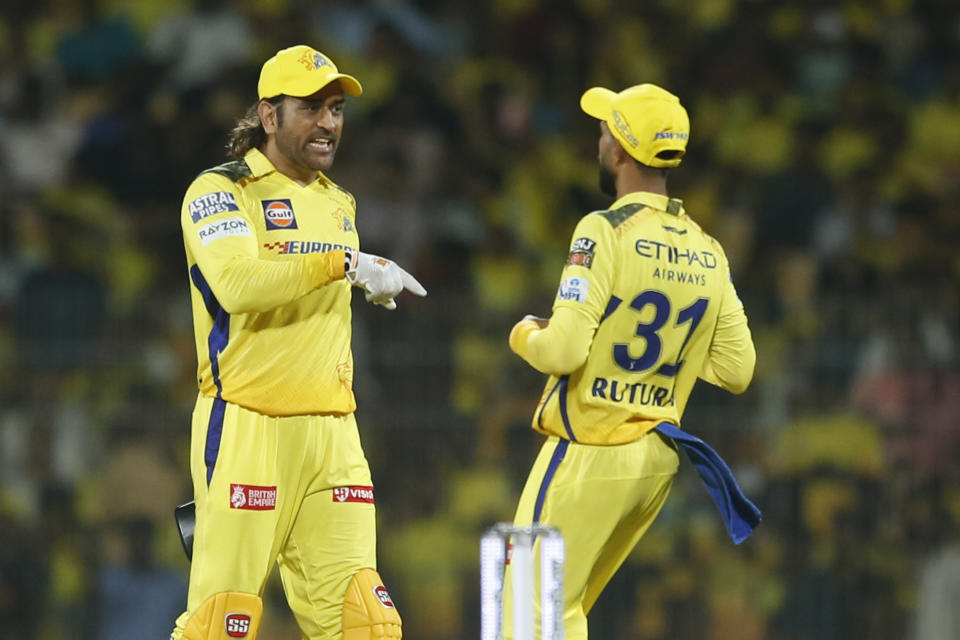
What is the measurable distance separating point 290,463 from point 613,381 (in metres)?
1.15

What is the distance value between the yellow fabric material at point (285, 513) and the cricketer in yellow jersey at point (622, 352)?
61cm

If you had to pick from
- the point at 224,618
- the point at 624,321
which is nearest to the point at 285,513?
the point at 224,618

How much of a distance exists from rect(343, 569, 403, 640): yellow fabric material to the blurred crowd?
10.6 ft

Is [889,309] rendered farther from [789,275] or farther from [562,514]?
[562,514]

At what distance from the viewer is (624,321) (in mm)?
5441

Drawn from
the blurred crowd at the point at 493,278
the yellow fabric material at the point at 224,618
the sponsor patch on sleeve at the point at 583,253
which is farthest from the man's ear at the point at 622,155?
the blurred crowd at the point at 493,278

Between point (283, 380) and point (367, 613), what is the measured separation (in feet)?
2.71

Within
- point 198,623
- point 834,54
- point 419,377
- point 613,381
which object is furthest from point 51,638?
point 834,54

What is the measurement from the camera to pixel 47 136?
11.0 m

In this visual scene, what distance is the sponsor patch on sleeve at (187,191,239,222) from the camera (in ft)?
17.0

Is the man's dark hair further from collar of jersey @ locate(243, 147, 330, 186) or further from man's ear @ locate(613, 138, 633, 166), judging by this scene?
man's ear @ locate(613, 138, 633, 166)

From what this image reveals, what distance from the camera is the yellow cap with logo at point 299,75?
533 centimetres

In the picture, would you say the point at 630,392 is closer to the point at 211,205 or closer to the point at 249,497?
the point at 249,497

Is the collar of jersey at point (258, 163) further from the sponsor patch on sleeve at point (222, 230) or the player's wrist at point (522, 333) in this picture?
the player's wrist at point (522, 333)
